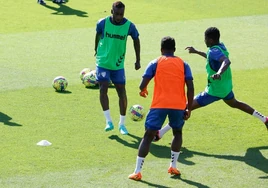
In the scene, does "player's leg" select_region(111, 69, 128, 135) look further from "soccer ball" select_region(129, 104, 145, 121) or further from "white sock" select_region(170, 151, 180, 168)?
"white sock" select_region(170, 151, 180, 168)

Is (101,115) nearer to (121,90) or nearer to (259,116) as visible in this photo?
(121,90)

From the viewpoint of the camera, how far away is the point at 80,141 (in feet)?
38.2

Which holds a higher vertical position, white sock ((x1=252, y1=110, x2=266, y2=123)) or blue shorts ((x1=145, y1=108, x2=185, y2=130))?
blue shorts ((x1=145, y1=108, x2=185, y2=130))

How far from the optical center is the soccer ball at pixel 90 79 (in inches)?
591

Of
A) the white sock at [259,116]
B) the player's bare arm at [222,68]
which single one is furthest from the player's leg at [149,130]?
the white sock at [259,116]

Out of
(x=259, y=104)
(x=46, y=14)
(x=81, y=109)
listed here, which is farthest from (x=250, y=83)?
(x=46, y=14)

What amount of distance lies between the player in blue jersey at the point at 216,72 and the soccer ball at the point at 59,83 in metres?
3.72

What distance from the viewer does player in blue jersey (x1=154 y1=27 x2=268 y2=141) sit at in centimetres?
1120

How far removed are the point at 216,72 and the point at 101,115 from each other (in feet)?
9.16

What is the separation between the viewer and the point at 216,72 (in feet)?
37.3

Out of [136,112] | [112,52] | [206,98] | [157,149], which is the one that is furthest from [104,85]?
[206,98]

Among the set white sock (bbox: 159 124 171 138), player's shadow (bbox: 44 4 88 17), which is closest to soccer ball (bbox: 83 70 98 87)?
white sock (bbox: 159 124 171 138)

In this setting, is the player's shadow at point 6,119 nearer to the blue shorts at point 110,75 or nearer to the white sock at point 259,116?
the blue shorts at point 110,75

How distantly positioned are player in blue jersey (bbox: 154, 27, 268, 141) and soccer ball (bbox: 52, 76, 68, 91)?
12.2ft
